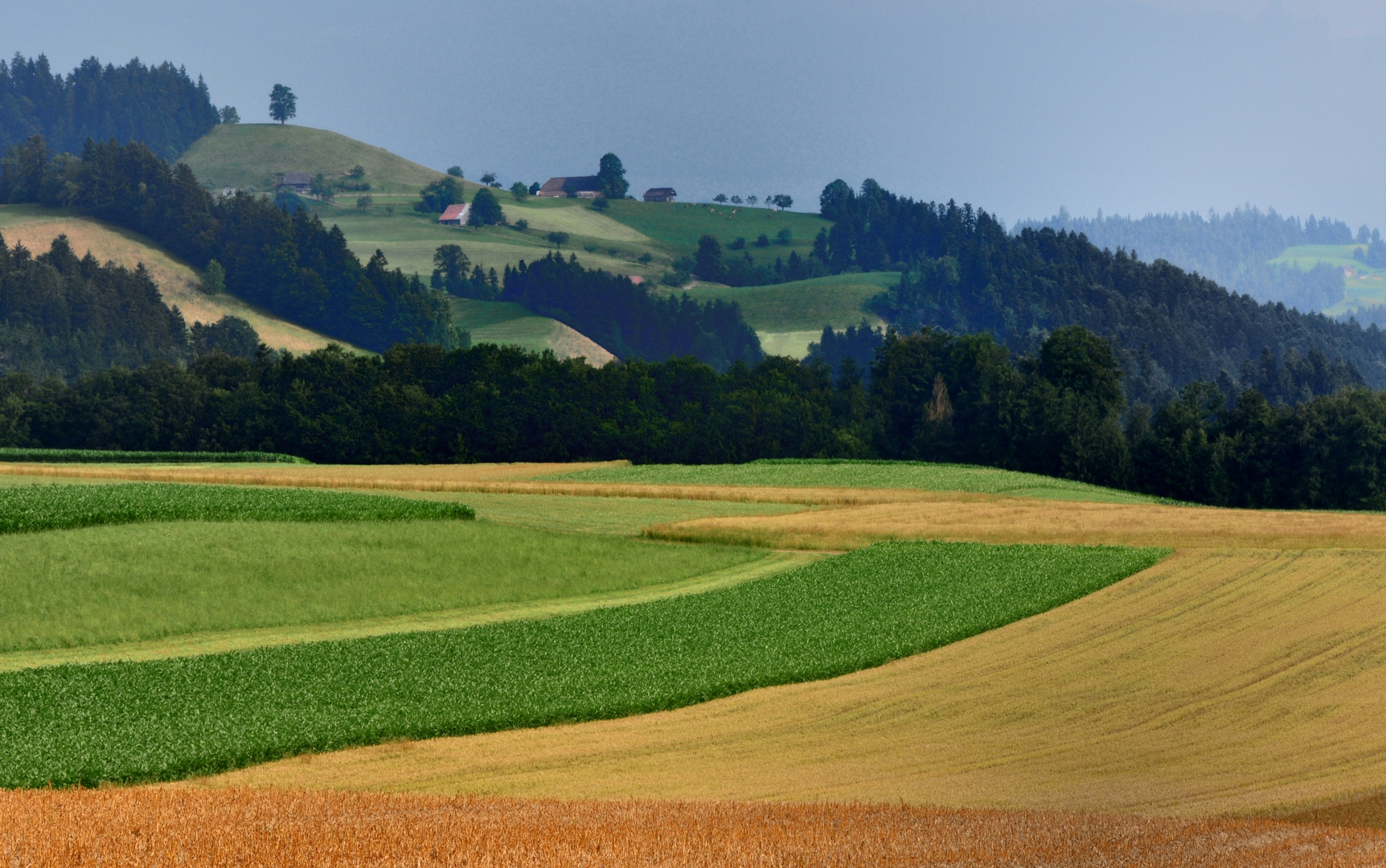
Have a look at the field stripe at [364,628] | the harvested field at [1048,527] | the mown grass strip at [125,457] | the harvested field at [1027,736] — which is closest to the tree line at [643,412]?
the mown grass strip at [125,457]

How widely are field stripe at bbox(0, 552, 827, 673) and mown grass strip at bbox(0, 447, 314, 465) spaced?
53.4m

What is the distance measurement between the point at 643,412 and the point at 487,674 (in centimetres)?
9117

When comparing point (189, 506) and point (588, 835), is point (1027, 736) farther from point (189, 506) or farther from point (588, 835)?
point (189, 506)

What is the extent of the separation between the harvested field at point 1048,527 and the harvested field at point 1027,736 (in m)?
13.4

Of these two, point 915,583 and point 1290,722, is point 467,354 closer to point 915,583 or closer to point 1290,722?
point 915,583

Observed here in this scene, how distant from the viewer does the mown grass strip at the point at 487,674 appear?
77.1 ft

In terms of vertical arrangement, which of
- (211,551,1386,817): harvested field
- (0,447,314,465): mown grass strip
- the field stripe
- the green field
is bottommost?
the field stripe

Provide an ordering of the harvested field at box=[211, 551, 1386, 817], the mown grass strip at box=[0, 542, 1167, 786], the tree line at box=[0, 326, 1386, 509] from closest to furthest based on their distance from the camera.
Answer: the harvested field at box=[211, 551, 1386, 817] → the mown grass strip at box=[0, 542, 1167, 786] → the tree line at box=[0, 326, 1386, 509]

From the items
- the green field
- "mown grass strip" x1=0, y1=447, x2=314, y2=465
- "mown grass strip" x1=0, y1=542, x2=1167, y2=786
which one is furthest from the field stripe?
"mown grass strip" x1=0, y1=447, x2=314, y2=465

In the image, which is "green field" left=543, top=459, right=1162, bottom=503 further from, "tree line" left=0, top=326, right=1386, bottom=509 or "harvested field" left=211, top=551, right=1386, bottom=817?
"harvested field" left=211, top=551, right=1386, bottom=817

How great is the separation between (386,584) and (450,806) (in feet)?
87.3

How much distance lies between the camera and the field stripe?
1310 inches

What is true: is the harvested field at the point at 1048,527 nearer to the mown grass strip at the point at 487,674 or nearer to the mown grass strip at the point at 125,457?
the mown grass strip at the point at 487,674

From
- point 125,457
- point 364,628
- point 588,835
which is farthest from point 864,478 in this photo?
point 588,835
